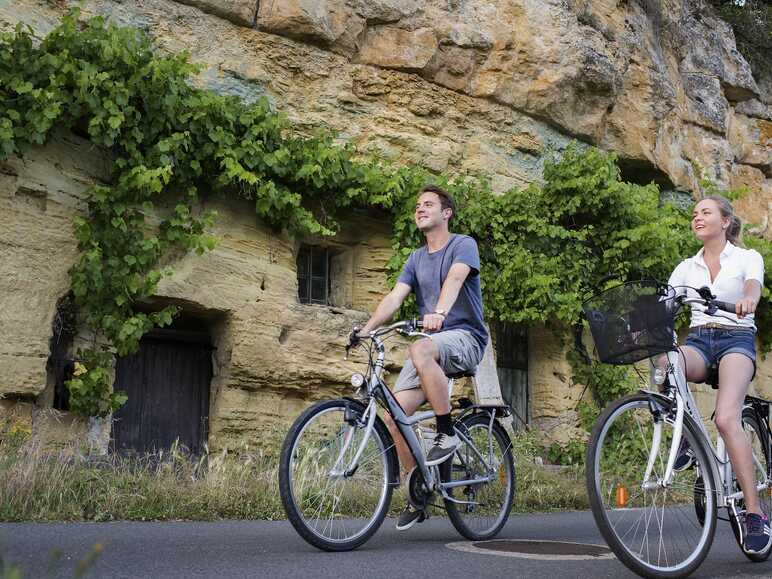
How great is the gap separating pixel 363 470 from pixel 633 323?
1500mm

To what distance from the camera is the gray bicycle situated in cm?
414

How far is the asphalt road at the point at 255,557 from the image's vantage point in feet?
11.6

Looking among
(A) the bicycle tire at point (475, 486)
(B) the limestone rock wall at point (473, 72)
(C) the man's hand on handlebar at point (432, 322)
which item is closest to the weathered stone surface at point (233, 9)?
(B) the limestone rock wall at point (473, 72)

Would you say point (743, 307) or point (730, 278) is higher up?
point (730, 278)

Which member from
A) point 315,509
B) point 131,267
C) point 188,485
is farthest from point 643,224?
point 315,509

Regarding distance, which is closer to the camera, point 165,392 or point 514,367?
Answer: point 165,392

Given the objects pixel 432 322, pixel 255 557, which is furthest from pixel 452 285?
pixel 255 557

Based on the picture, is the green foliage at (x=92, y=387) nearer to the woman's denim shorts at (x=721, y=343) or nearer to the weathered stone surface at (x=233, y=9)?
the weathered stone surface at (x=233, y=9)

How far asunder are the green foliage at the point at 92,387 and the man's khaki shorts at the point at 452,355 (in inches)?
156

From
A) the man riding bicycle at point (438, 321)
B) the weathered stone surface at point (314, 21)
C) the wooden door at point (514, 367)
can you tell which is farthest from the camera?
the wooden door at point (514, 367)

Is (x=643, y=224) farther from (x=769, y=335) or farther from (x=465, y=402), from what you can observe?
(x=465, y=402)

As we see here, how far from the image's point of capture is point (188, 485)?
6.01 m

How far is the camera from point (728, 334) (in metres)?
4.50

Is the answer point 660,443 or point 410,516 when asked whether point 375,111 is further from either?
point 660,443
